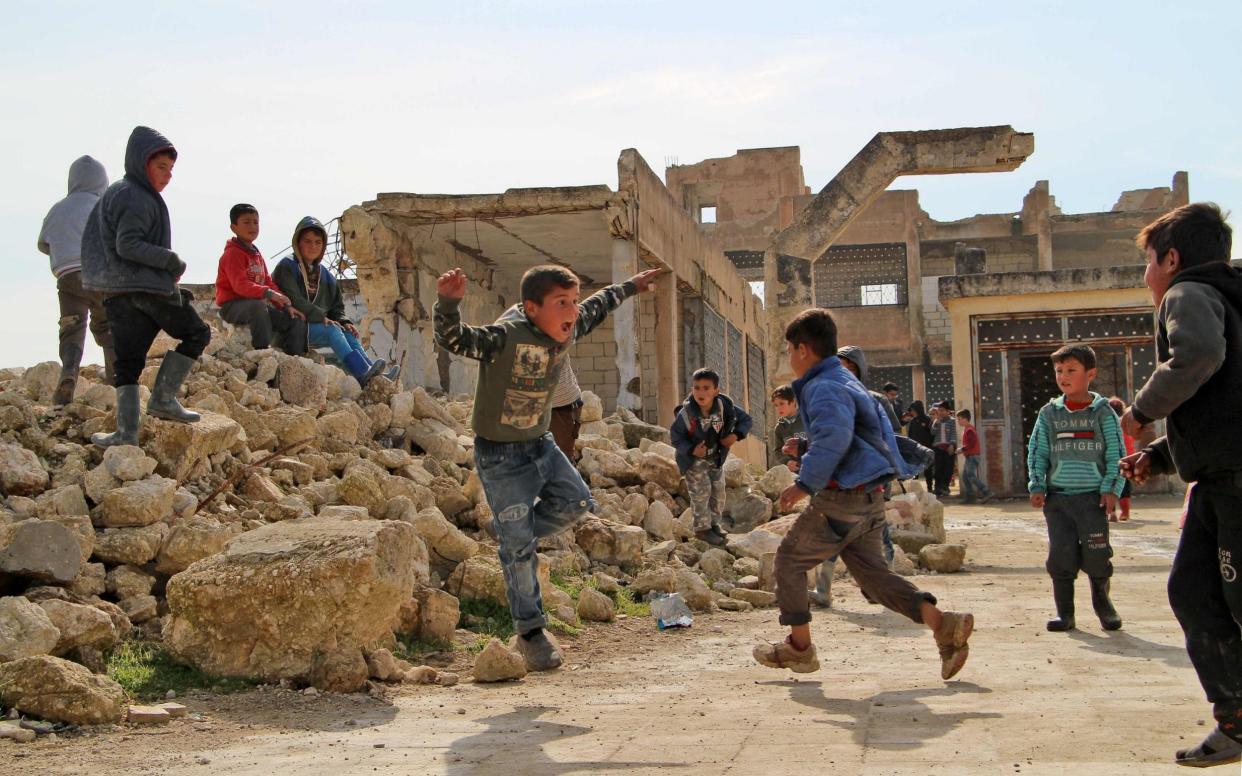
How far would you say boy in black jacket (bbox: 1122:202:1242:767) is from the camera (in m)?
3.10

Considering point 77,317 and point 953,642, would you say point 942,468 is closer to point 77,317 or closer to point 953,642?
point 77,317

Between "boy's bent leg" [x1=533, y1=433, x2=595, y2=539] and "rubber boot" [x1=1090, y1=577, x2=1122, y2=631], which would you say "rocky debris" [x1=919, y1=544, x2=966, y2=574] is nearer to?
"rubber boot" [x1=1090, y1=577, x2=1122, y2=631]

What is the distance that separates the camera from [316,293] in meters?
9.79

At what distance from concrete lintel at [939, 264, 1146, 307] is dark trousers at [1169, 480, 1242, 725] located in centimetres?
1611

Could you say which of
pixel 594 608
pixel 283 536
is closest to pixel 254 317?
pixel 594 608

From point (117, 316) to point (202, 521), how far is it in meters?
1.27

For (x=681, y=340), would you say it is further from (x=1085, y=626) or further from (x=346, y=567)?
(x=346, y=567)

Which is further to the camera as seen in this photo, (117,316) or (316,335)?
(316,335)

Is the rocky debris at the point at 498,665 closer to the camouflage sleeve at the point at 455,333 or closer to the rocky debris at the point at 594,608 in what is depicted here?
the camouflage sleeve at the point at 455,333

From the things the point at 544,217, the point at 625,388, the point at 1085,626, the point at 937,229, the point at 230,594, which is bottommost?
the point at 1085,626

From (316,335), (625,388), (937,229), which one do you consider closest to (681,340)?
(625,388)

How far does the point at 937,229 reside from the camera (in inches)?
1355

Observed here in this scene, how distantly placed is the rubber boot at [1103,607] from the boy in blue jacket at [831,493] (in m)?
1.64

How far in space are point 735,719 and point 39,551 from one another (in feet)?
9.86
